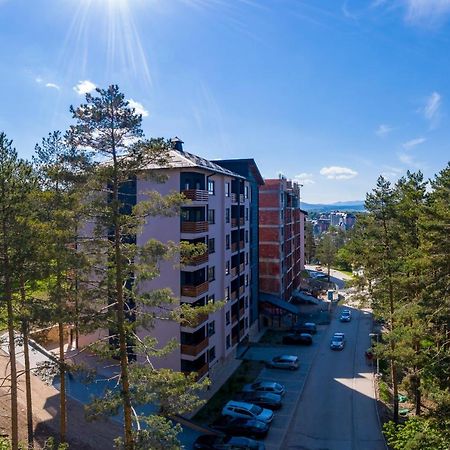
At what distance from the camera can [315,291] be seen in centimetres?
6631

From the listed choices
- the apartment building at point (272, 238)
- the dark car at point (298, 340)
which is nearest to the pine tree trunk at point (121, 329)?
the dark car at point (298, 340)

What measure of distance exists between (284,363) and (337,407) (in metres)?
7.39

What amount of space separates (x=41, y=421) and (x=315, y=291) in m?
51.0

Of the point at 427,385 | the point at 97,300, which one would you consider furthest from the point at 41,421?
the point at 427,385

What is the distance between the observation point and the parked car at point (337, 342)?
4022 cm

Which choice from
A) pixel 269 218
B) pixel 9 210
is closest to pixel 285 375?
pixel 269 218

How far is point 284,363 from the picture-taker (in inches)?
1361

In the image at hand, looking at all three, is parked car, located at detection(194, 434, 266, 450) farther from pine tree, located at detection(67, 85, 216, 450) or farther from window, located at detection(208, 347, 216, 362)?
pine tree, located at detection(67, 85, 216, 450)

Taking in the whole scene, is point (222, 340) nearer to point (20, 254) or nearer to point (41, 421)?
point (41, 421)

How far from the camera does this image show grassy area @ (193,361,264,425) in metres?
25.4

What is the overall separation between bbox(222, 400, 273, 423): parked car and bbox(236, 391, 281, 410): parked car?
1.36 m

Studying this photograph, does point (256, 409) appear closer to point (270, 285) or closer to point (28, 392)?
point (28, 392)

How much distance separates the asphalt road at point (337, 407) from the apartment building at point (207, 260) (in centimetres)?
738

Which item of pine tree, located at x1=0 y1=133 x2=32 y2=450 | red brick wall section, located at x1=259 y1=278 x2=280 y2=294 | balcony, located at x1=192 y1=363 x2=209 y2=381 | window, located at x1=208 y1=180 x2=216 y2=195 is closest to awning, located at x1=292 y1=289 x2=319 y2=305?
red brick wall section, located at x1=259 y1=278 x2=280 y2=294
